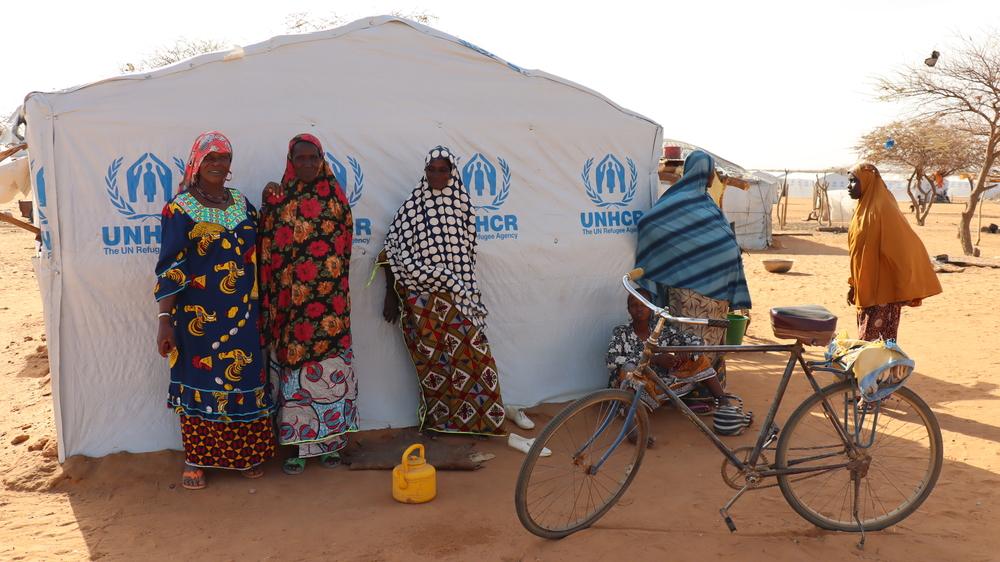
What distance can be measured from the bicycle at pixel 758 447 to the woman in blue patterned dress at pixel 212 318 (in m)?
1.57

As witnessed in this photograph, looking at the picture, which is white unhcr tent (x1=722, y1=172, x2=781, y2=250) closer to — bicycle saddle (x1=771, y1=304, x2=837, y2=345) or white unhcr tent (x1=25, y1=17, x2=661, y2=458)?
white unhcr tent (x1=25, y1=17, x2=661, y2=458)

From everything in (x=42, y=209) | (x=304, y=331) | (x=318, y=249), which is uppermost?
(x=42, y=209)

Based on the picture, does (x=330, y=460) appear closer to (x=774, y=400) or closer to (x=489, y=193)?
(x=489, y=193)

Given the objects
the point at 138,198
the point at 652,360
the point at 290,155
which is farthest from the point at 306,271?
the point at 652,360

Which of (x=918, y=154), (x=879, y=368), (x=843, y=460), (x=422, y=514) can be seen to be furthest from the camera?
(x=918, y=154)

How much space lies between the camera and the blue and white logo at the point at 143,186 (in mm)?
3771

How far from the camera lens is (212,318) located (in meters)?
3.49

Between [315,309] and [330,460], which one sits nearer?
[315,309]

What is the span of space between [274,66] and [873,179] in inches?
163

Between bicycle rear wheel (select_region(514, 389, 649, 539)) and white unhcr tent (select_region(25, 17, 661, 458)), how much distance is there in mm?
1427

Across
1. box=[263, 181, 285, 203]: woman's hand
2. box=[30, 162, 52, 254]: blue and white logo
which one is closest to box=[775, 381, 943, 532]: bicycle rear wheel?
box=[263, 181, 285, 203]: woman's hand

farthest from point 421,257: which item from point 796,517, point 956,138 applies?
point 956,138

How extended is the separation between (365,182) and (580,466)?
2.21 meters

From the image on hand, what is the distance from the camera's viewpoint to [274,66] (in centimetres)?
407
